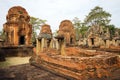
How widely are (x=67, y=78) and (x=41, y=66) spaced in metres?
3.37

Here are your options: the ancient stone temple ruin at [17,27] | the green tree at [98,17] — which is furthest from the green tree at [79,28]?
the ancient stone temple ruin at [17,27]

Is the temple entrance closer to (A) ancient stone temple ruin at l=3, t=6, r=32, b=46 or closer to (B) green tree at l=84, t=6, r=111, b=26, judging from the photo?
(A) ancient stone temple ruin at l=3, t=6, r=32, b=46

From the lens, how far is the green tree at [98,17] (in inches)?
1719

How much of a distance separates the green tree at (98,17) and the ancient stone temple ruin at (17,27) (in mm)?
28529

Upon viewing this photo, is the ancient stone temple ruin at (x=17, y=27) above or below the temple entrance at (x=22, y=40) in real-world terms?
above

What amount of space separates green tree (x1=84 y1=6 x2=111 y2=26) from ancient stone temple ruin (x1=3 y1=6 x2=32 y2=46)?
28.5 metres

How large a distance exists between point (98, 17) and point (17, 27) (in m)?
32.2

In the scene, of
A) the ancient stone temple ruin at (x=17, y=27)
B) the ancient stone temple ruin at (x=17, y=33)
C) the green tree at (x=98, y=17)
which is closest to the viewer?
the ancient stone temple ruin at (x=17, y=33)

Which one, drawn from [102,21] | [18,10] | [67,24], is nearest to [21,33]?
[18,10]

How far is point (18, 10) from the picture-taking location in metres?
19.8

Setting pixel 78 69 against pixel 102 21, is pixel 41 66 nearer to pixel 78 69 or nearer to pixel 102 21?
pixel 78 69

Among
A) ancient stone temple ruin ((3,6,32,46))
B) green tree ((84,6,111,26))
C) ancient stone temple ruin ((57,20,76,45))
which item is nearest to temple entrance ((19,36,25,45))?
ancient stone temple ruin ((3,6,32,46))

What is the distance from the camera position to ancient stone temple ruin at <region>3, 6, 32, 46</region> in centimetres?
1838

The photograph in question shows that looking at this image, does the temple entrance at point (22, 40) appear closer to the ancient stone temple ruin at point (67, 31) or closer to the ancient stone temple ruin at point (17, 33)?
the ancient stone temple ruin at point (17, 33)
